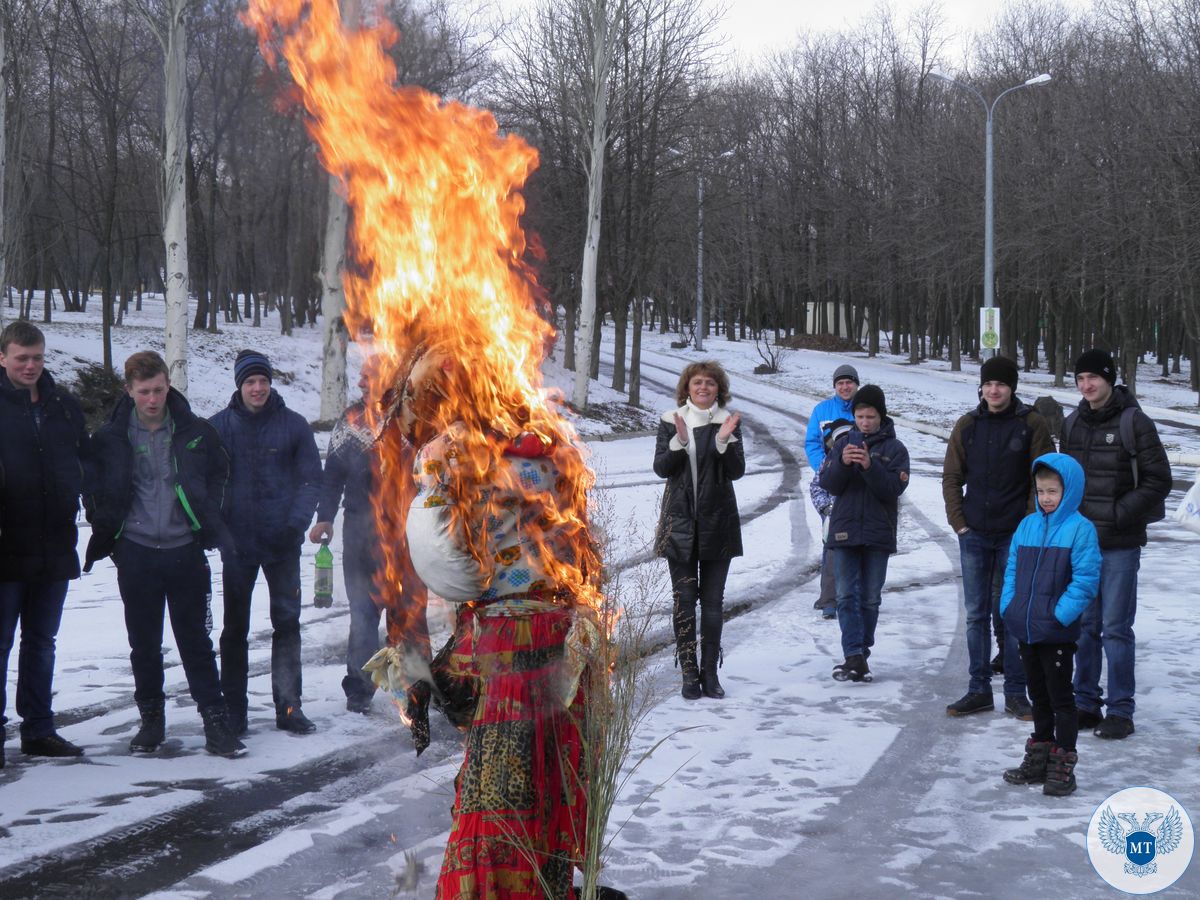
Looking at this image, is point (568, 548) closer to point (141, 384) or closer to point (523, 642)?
point (523, 642)

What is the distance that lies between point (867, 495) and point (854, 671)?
3.78 ft

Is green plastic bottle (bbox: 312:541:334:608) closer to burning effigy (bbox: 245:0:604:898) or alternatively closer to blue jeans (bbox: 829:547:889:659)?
blue jeans (bbox: 829:547:889:659)

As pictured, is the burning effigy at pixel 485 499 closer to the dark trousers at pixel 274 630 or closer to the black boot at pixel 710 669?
the dark trousers at pixel 274 630

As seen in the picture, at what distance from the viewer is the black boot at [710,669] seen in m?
7.29

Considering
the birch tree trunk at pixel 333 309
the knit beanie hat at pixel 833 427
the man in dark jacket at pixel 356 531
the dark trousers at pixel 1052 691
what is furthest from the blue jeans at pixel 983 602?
the birch tree trunk at pixel 333 309

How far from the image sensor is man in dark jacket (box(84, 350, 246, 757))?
6.00 meters

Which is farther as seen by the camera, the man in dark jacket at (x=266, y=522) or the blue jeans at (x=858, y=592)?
the blue jeans at (x=858, y=592)

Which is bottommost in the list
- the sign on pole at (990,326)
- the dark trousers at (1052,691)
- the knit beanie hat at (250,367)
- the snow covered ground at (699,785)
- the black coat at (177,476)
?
the snow covered ground at (699,785)

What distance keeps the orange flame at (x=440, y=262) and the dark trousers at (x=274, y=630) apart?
1.93 meters

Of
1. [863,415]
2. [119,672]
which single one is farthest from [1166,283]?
[119,672]

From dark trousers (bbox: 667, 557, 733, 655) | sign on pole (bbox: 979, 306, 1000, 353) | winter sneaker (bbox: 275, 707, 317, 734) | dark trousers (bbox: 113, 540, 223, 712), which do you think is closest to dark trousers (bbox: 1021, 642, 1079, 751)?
dark trousers (bbox: 667, 557, 733, 655)

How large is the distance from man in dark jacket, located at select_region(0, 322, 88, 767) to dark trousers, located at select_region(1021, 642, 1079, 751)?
4.80m

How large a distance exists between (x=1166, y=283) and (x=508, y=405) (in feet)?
104
